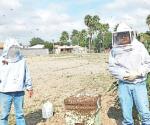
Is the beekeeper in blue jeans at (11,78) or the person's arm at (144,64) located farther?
the beekeeper in blue jeans at (11,78)

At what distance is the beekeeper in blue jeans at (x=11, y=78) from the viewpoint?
6.87 meters

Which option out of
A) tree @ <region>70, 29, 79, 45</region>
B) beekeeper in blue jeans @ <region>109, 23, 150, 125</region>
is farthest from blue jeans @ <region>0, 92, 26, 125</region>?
tree @ <region>70, 29, 79, 45</region>

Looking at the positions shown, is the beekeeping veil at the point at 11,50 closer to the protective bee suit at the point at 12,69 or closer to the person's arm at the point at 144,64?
the protective bee suit at the point at 12,69

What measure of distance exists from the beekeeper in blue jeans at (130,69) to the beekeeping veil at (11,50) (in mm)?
1810

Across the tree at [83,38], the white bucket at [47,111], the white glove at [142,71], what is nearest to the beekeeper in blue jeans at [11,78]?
the white bucket at [47,111]

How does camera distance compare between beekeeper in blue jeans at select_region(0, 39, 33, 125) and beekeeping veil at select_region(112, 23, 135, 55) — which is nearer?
beekeeping veil at select_region(112, 23, 135, 55)

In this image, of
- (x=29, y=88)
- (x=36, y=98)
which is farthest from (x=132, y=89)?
(x=36, y=98)

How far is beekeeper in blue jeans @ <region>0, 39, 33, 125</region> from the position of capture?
6871 millimetres

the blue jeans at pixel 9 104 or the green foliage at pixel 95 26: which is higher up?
the green foliage at pixel 95 26

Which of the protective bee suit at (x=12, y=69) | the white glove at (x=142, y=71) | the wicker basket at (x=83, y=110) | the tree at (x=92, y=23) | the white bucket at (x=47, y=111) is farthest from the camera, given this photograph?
the tree at (x=92, y=23)

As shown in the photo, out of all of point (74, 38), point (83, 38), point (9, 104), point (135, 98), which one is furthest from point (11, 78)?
point (74, 38)

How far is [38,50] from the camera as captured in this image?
347 feet

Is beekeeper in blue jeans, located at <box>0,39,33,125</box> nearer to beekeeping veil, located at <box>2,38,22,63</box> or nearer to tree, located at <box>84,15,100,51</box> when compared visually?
beekeeping veil, located at <box>2,38,22,63</box>

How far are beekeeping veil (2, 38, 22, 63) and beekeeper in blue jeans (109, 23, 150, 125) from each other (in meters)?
1.81
